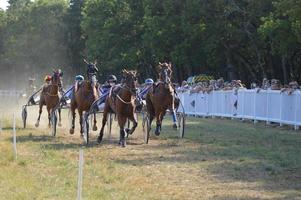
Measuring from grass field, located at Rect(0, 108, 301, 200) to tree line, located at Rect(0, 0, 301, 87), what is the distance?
33.5 ft

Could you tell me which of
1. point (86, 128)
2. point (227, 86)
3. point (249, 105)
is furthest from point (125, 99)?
point (227, 86)

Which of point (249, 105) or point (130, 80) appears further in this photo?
point (249, 105)

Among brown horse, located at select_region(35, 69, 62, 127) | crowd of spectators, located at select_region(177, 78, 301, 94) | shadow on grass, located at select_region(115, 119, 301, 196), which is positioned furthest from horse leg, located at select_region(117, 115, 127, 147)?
crowd of spectators, located at select_region(177, 78, 301, 94)

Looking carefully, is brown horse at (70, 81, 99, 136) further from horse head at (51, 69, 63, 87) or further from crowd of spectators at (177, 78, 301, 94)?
crowd of spectators at (177, 78, 301, 94)

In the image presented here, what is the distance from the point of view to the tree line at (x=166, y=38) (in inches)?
1617

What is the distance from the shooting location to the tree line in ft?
135

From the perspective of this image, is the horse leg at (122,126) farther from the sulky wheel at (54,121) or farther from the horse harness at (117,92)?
the sulky wheel at (54,121)

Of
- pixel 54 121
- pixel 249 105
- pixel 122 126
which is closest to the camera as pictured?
pixel 122 126

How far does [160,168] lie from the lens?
14.2m

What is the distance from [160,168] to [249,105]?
1599cm

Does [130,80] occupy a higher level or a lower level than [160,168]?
higher

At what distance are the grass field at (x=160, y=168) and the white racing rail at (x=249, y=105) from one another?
2.99 metres

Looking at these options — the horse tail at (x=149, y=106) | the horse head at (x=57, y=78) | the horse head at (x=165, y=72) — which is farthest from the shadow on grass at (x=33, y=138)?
the horse head at (x=165, y=72)

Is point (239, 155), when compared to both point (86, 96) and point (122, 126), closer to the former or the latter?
point (122, 126)
